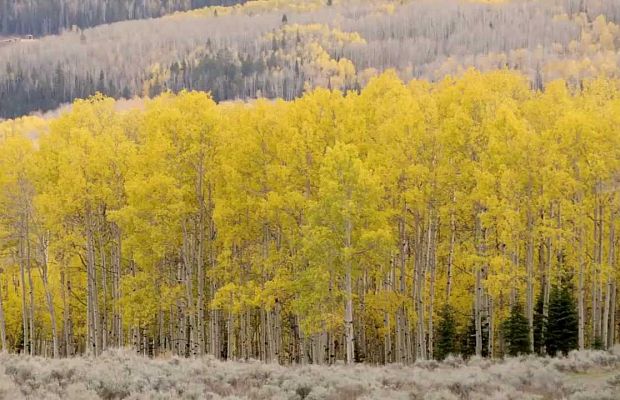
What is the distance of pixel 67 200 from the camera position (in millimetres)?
27031

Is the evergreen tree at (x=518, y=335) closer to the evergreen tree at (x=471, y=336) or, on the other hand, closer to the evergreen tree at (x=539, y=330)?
the evergreen tree at (x=539, y=330)

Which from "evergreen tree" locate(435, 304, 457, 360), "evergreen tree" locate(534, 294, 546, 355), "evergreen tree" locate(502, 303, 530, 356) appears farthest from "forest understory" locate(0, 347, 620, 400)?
"evergreen tree" locate(435, 304, 457, 360)

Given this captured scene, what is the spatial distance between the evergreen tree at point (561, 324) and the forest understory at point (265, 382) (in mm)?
7860

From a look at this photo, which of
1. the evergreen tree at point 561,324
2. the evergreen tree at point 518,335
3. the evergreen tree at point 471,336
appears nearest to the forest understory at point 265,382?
the evergreen tree at point 518,335

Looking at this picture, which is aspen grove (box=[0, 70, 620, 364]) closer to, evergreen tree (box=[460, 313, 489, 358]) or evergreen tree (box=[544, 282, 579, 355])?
evergreen tree (box=[544, 282, 579, 355])

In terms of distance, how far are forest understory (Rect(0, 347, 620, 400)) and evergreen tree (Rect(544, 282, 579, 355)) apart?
7.86 metres

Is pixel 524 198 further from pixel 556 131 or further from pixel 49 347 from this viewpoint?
pixel 49 347

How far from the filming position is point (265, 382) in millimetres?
15664

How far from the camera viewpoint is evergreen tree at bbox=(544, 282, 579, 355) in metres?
26.5

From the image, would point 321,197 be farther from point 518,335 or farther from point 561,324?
point 561,324

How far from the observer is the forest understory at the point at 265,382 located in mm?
13414

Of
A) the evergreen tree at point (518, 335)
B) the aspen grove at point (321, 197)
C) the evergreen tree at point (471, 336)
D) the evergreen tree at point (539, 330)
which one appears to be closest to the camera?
the aspen grove at point (321, 197)

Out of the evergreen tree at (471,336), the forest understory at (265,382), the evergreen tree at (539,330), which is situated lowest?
the evergreen tree at (471,336)

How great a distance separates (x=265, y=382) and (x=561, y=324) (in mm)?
15265
